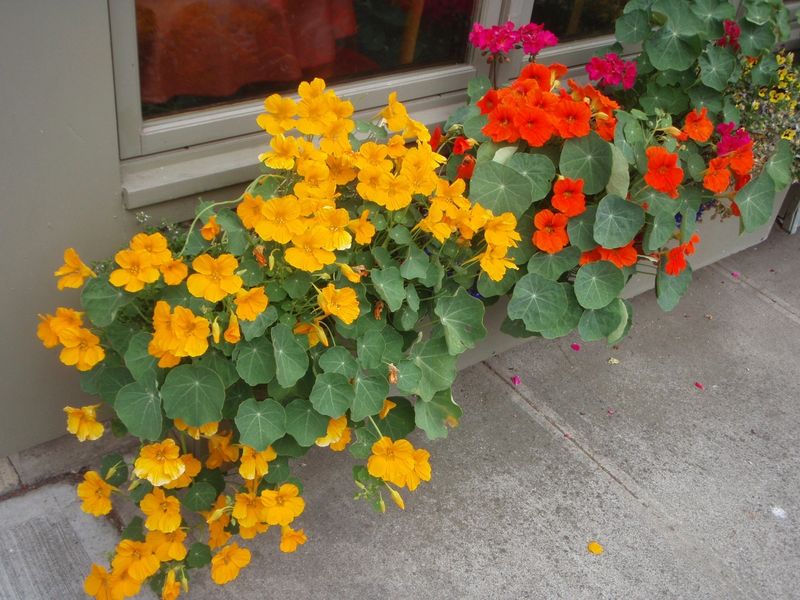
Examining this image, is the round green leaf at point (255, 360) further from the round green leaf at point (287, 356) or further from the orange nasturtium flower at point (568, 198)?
the orange nasturtium flower at point (568, 198)

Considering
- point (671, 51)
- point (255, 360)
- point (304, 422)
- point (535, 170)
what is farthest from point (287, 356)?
point (671, 51)

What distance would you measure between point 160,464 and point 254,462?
22cm

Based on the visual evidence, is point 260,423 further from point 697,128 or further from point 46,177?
point 697,128

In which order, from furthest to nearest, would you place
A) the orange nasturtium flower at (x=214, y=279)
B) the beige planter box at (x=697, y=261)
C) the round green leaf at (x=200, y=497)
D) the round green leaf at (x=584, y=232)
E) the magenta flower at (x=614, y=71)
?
the beige planter box at (x=697, y=261), the magenta flower at (x=614, y=71), the round green leaf at (x=584, y=232), the round green leaf at (x=200, y=497), the orange nasturtium flower at (x=214, y=279)

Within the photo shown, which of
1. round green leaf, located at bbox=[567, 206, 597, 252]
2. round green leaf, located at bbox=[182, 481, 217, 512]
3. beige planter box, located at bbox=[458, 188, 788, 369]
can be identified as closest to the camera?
round green leaf, located at bbox=[182, 481, 217, 512]

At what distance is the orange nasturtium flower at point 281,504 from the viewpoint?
5.91ft

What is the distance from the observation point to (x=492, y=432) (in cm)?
259

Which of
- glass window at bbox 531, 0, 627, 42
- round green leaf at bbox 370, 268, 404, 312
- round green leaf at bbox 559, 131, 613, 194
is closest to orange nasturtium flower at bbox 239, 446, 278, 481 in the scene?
round green leaf at bbox 370, 268, 404, 312

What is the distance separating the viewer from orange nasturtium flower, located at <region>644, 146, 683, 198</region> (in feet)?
6.72

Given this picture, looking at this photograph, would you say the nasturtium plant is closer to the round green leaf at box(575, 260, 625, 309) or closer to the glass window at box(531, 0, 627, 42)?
the round green leaf at box(575, 260, 625, 309)

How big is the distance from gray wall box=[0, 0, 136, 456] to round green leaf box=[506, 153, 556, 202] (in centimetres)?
105

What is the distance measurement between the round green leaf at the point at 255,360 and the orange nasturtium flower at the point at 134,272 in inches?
10.0

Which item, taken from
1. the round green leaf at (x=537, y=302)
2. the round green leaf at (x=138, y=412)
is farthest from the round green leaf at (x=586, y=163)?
the round green leaf at (x=138, y=412)

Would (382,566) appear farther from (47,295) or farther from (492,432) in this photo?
(47,295)
